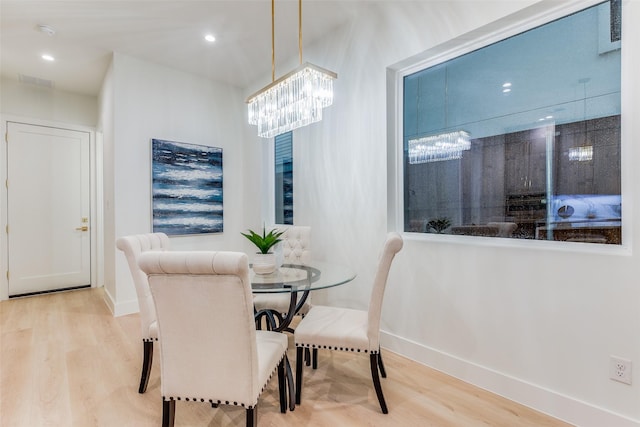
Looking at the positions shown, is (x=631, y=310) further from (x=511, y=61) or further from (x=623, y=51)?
(x=511, y=61)

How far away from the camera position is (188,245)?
408 cm

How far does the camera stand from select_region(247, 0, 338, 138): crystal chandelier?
6.73 ft

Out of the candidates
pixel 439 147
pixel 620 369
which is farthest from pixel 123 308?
pixel 620 369

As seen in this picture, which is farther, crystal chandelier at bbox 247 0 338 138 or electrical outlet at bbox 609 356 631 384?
crystal chandelier at bbox 247 0 338 138

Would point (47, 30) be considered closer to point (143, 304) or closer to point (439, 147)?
point (143, 304)

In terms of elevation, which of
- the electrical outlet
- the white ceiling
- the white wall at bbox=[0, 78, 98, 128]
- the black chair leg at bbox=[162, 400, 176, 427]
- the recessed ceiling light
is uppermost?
the white ceiling

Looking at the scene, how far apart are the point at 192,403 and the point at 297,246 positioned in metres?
1.41

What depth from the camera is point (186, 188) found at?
13.1 feet

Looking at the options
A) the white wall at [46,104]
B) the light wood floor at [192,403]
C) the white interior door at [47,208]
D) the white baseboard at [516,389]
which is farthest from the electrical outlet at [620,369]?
the white wall at [46,104]

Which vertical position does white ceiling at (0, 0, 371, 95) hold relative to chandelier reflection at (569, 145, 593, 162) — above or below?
above

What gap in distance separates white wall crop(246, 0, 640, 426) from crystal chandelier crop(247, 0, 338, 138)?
2.38 ft

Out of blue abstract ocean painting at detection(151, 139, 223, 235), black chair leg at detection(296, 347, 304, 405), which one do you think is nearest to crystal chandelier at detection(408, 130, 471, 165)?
black chair leg at detection(296, 347, 304, 405)

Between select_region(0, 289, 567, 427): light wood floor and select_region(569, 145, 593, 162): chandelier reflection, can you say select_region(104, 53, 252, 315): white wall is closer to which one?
select_region(0, 289, 567, 427): light wood floor

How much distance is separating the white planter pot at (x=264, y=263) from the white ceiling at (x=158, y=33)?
2.11 meters
